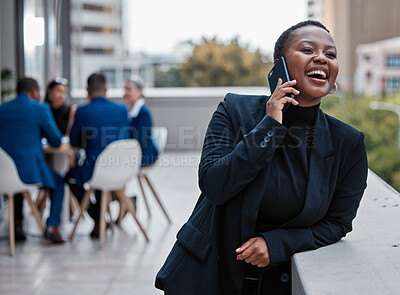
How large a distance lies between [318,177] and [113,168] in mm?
3152

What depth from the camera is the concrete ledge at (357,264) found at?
1.22m

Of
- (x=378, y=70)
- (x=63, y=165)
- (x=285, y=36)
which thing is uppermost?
(x=378, y=70)

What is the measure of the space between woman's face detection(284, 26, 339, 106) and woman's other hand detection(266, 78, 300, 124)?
1.8 inches

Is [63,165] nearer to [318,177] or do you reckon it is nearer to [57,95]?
[57,95]

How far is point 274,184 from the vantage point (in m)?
1.40

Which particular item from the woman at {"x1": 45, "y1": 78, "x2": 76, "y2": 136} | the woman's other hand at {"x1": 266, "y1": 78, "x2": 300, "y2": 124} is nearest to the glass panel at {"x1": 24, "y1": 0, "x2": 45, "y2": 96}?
the woman at {"x1": 45, "y1": 78, "x2": 76, "y2": 136}

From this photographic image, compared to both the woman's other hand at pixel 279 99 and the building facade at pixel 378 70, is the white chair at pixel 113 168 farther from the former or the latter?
the building facade at pixel 378 70

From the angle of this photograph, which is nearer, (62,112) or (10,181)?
(10,181)

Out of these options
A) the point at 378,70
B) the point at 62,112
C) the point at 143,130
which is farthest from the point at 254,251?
the point at 378,70

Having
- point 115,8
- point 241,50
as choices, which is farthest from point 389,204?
point 241,50

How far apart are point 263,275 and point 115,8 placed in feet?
45.2

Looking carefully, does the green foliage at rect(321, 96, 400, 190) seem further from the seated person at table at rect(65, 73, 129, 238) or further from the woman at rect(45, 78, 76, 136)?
the seated person at table at rect(65, 73, 129, 238)

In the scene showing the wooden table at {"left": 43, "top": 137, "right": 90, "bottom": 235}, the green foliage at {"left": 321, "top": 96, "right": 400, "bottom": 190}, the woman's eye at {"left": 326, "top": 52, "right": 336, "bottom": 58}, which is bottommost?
the green foliage at {"left": 321, "top": 96, "right": 400, "bottom": 190}

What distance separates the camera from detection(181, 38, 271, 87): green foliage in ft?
60.3
